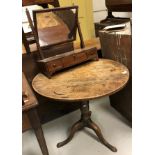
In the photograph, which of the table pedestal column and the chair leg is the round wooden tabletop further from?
the table pedestal column

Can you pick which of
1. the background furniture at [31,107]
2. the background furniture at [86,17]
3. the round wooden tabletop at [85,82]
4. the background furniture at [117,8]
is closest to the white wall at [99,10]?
the background furniture at [86,17]

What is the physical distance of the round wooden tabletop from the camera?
123 cm

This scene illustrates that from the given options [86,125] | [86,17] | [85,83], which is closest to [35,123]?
[85,83]

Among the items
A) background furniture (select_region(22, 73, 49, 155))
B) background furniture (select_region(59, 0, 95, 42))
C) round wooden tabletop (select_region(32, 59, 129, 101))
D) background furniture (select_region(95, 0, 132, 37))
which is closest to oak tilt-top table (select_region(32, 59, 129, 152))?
round wooden tabletop (select_region(32, 59, 129, 101))

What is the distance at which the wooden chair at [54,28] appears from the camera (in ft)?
5.00

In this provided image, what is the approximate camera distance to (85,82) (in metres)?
1.37

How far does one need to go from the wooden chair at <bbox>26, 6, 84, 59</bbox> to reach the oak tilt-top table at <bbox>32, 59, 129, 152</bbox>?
0.80ft

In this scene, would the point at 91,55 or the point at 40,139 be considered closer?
the point at 40,139

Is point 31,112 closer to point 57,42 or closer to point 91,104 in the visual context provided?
point 57,42
